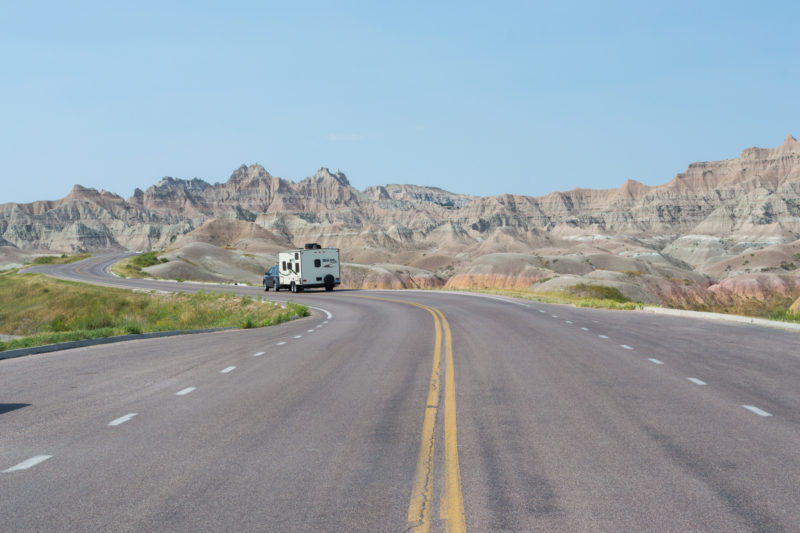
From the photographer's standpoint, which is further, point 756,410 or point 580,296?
point 580,296

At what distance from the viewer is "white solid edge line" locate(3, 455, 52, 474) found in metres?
6.10

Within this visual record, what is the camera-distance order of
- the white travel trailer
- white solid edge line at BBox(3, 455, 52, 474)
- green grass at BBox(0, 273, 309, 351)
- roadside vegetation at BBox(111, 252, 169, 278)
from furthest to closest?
roadside vegetation at BBox(111, 252, 169, 278), the white travel trailer, green grass at BBox(0, 273, 309, 351), white solid edge line at BBox(3, 455, 52, 474)

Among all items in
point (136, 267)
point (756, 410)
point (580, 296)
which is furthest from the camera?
point (136, 267)

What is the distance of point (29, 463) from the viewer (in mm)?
6289

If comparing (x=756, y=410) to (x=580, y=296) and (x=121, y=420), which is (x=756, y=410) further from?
Result: (x=580, y=296)

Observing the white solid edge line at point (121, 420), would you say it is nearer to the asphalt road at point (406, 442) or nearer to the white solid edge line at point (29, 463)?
the asphalt road at point (406, 442)

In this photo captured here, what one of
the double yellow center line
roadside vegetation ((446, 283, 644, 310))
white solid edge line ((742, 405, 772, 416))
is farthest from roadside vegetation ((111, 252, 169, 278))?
white solid edge line ((742, 405, 772, 416))

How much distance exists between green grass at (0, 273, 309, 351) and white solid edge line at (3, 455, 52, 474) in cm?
1831

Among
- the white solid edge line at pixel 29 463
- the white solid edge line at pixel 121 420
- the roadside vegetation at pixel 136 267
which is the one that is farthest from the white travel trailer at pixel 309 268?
the white solid edge line at pixel 29 463

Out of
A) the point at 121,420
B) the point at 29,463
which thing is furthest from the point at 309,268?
the point at 29,463

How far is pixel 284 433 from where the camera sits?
736 cm

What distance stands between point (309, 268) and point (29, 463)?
44.8 m

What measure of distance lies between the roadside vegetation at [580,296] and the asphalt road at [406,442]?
726 inches

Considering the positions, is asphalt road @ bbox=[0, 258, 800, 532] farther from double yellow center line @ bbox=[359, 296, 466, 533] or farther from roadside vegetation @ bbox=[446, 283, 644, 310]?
roadside vegetation @ bbox=[446, 283, 644, 310]
